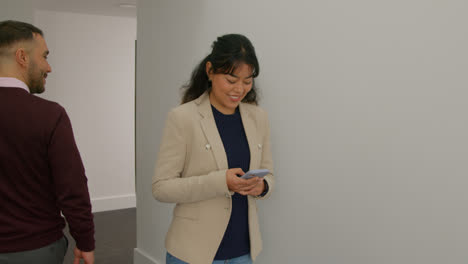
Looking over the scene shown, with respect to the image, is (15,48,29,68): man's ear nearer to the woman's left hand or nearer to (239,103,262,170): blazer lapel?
(239,103,262,170): blazer lapel

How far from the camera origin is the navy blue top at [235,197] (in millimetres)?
1799

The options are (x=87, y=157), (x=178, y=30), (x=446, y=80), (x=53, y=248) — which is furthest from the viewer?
(x=87, y=157)

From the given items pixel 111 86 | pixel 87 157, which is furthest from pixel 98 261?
pixel 111 86

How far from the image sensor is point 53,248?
173cm

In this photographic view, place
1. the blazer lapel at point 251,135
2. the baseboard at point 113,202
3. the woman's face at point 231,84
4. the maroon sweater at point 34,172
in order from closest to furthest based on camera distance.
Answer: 1. the maroon sweater at point 34,172
2. the woman's face at point 231,84
3. the blazer lapel at point 251,135
4. the baseboard at point 113,202

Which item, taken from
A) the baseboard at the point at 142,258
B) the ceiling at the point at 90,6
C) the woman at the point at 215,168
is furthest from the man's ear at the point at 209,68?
the ceiling at the point at 90,6

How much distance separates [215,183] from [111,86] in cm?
479

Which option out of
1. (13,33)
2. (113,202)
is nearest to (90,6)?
(113,202)

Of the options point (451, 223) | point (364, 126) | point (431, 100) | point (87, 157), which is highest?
point (431, 100)

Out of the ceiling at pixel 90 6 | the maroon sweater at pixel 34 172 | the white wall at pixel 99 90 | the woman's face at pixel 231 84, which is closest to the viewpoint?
the maroon sweater at pixel 34 172

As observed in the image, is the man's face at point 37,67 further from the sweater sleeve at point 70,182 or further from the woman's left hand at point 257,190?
the woman's left hand at point 257,190

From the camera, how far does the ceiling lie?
4996 mm

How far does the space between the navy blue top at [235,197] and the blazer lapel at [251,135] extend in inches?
0.8

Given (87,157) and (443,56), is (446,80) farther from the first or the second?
(87,157)
